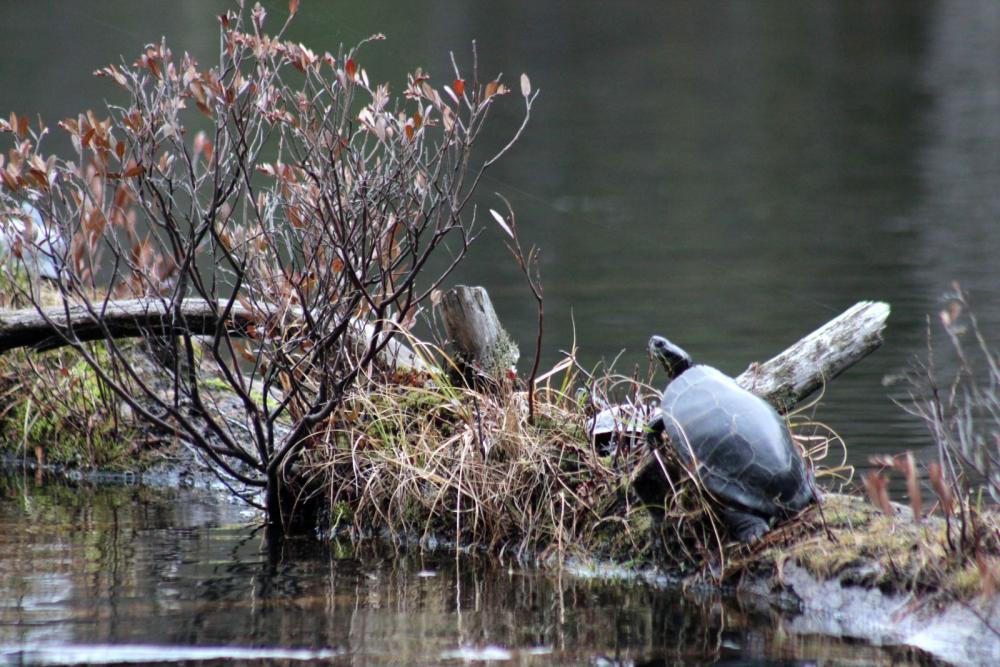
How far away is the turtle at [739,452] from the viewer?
17.4 ft

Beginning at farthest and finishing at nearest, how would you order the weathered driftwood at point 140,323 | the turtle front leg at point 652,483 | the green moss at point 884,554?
1. the weathered driftwood at point 140,323
2. the turtle front leg at point 652,483
3. the green moss at point 884,554

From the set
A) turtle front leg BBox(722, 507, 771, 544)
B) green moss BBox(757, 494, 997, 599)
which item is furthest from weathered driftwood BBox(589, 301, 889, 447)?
green moss BBox(757, 494, 997, 599)

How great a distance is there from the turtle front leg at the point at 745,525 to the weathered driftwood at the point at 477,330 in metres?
1.44

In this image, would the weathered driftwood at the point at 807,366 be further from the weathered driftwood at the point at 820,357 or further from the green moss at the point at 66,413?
the green moss at the point at 66,413

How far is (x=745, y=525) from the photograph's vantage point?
5352 millimetres

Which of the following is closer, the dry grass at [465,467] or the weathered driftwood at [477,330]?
the dry grass at [465,467]

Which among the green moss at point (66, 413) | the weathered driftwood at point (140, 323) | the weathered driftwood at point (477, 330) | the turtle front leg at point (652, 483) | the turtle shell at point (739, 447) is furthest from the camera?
the green moss at point (66, 413)

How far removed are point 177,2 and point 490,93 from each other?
30.4m

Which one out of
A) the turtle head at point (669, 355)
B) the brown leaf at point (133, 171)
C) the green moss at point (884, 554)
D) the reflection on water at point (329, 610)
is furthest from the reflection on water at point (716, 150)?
the brown leaf at point (133, 171)

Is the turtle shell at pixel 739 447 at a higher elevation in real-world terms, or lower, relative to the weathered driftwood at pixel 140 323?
lower

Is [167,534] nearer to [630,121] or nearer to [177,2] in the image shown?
[630,121]

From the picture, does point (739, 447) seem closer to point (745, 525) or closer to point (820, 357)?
point (745, 525)

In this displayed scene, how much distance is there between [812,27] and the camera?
134ft

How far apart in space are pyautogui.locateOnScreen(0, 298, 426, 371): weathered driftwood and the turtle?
1.57 meters
